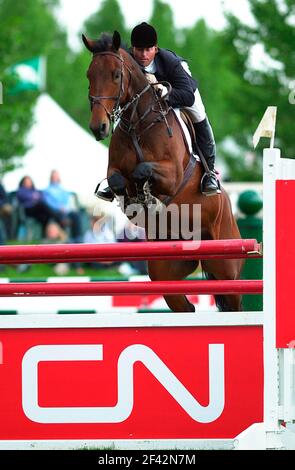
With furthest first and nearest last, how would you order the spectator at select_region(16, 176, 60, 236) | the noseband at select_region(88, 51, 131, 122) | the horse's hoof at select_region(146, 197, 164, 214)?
the spectator at select_region(16, 176, 60, 236), the horse's hoof at select_region(146, 197, 164, 214), the noseband at select_region(88, 51, 131, 122)

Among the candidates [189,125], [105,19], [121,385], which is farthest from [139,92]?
[105,19]

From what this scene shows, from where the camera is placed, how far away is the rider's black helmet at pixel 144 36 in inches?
237

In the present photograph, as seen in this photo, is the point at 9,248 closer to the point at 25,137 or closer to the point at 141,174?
the point at 141,174

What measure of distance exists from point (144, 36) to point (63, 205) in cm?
1096

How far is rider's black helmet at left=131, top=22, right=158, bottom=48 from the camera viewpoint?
603cm

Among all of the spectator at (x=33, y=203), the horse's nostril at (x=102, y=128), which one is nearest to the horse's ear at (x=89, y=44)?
the horse's nostril at (x=102, y=128)

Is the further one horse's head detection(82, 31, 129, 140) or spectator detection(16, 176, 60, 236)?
spectator detection(16, 176, 60, 236)

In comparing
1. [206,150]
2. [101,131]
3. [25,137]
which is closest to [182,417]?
[101,131]

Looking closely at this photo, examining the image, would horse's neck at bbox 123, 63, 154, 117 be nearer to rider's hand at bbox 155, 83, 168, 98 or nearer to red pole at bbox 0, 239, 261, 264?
rider's hand at bbox 155, 83, 168, 98

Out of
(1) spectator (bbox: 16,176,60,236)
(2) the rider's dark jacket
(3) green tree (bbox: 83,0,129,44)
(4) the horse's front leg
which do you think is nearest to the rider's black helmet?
(2) the rider's dark jacket

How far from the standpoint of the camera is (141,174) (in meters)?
5.99

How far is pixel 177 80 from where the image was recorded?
6270 mm

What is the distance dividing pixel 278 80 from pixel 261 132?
18.0 meters

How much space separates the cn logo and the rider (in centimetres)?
196
